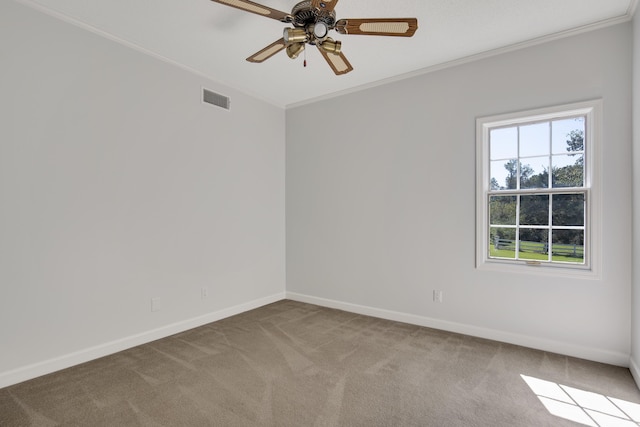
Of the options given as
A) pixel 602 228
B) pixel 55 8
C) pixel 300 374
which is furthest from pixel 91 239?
pixel 602 228

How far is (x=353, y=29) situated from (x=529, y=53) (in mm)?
1979

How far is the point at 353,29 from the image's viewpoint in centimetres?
214

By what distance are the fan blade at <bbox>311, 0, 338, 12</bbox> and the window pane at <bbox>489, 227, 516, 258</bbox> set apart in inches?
103

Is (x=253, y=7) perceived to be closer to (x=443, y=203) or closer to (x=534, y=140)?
(x=443, y=203)

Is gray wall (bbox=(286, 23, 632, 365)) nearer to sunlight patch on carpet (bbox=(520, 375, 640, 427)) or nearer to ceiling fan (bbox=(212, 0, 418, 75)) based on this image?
sunlight patch on carpet (bbox=(520, 375, 640, 427))

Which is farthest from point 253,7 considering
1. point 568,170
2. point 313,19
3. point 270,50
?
point 568,170

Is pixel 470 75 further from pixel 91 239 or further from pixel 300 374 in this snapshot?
pixel 91 239

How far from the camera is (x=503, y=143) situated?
3.27 metres

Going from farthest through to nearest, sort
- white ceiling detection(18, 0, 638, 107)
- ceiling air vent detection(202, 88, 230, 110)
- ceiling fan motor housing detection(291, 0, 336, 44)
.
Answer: ceiling air vent detection(202, 88, 230, 110) < white ceiling detection(18, 0, 638, 107) < ceiling fan motor housing detection(291, 0, 336, 44)

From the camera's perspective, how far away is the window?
2826 millimetres

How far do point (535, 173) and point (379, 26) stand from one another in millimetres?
2169

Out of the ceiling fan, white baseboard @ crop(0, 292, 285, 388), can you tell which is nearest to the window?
the ceiling fan

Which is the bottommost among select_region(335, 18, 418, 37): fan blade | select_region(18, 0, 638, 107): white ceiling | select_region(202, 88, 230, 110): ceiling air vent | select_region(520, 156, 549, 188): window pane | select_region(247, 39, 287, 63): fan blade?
select_region(520, 156, 549, 188): window pane

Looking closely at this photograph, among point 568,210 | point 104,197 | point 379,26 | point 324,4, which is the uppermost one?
point 324,4
